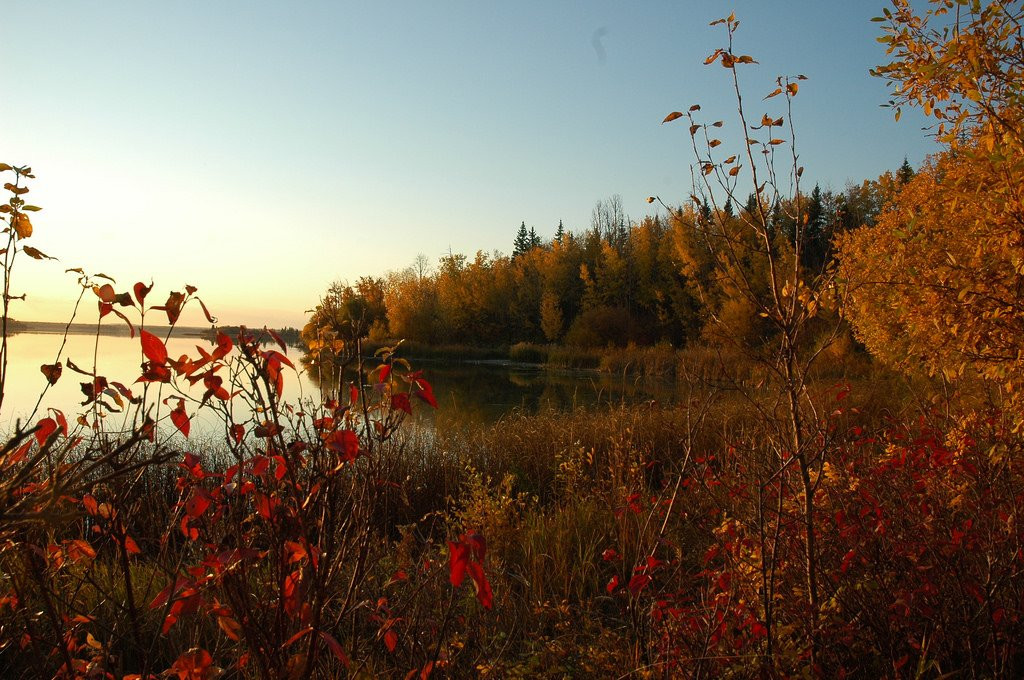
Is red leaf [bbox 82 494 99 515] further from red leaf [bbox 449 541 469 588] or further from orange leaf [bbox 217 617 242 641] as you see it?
red leaf [bbox 449 541 469 588]

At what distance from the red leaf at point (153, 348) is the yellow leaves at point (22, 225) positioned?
77 centimetres

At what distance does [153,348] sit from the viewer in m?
1.47

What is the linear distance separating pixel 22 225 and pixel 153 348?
2.66 feet

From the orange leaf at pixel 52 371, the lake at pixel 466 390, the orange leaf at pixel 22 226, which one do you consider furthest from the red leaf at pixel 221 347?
the lake at pixel 466 390

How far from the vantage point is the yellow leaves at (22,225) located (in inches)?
73.5

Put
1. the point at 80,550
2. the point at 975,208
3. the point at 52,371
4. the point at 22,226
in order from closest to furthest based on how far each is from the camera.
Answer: the point at 52,371 → the point at 22,226 → the point at 80,550 → the point at 975,208

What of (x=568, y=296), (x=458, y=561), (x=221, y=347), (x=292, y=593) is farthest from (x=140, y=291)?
(x=568, y=296)

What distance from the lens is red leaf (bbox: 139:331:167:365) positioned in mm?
1440

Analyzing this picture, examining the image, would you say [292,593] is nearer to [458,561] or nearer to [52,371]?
[458,561]

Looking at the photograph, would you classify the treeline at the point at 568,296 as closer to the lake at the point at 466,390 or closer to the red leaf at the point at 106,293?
the lake at the point at 466,390

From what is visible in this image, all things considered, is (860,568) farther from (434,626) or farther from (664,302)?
(664,302)

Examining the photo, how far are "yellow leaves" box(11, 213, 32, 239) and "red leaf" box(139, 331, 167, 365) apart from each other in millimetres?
771

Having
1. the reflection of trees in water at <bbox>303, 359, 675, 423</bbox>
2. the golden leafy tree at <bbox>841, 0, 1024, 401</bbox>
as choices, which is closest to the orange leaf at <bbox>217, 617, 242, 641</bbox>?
the golden leafy tree at <bbox>841, 0, 1024, 401</bbox>

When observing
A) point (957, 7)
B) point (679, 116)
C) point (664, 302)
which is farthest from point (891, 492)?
point (664, 302)
